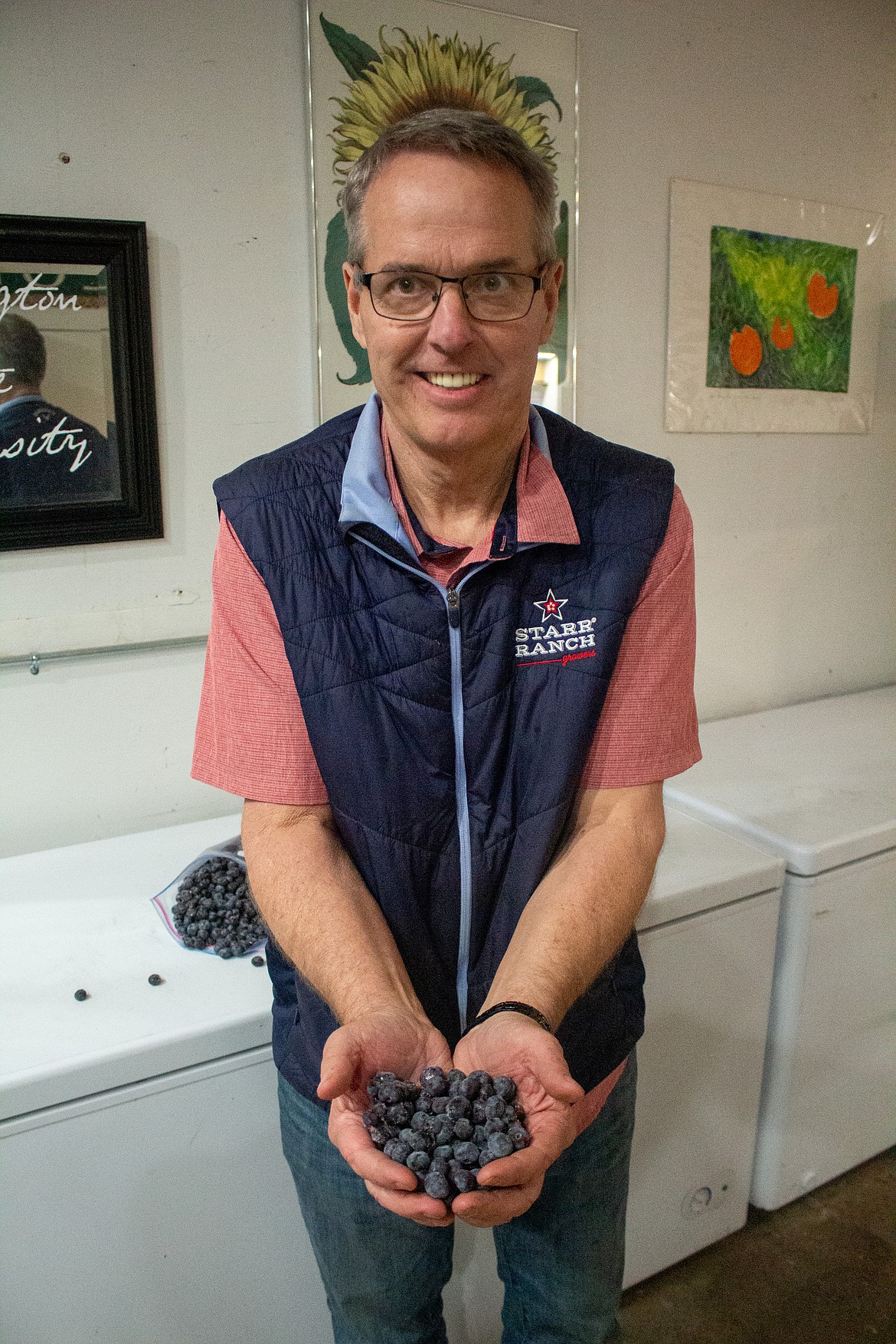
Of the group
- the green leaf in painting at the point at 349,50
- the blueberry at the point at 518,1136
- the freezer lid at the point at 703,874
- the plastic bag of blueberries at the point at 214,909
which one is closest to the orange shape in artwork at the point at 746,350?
the green leaf in painting at the point at 349,50

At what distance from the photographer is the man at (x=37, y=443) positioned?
147 centimetres

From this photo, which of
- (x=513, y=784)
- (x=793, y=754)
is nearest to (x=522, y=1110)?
(x=513, y=784)

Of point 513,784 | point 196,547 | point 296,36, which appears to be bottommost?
point 513,784

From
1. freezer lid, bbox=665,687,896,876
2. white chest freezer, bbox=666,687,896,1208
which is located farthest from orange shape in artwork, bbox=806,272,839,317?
white chest freezer, bbox=666,687,896,1208

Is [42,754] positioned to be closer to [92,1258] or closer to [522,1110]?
[92,1258]

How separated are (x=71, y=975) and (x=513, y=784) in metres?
0.72

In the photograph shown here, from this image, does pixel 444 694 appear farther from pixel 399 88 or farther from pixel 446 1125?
pixel 399 88

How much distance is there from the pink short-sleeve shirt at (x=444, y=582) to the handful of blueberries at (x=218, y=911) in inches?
17.2

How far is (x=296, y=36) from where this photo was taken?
1.61m

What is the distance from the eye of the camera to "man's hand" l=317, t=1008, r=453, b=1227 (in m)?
0.79

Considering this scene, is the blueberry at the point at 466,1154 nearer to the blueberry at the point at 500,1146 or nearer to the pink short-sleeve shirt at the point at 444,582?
the blueberry at the point at 500,1146

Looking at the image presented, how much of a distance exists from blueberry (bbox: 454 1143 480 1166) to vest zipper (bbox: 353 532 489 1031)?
226mm

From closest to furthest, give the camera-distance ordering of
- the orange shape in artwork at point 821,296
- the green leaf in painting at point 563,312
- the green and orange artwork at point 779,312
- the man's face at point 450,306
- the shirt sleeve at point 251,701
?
the man's face at point 450,306 < the shirt sleeve at point 251,701 < the green leaf in painting at point 563,312 < the green and orange artwork at point 779,312 < the orange shape in artwork at point 821,296

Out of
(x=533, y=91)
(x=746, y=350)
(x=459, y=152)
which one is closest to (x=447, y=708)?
(x=459, y=152)
